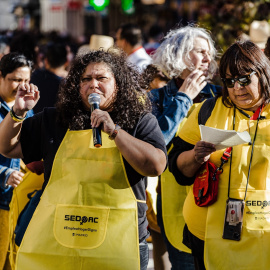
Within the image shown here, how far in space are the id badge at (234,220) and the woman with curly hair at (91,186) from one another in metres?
0.42

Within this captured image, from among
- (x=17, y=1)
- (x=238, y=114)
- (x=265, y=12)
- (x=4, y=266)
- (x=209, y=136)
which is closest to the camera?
(x=209, y=136)

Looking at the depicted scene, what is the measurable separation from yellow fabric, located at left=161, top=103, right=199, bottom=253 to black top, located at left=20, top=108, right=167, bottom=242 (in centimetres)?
98

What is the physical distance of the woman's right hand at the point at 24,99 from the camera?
3.24 meters

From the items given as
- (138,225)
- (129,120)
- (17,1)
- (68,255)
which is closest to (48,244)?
(68,255)

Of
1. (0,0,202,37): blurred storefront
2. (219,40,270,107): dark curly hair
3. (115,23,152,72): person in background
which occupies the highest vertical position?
(0,0,202,37): blurred storefront

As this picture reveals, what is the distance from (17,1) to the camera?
87.8ft

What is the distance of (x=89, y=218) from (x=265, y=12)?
18.5ft

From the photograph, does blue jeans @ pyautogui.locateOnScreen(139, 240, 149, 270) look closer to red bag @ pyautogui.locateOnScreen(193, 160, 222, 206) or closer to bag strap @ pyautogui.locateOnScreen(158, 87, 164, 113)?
red bag @ pyautogui.locateOnScreen(193, 160, 222, 206)

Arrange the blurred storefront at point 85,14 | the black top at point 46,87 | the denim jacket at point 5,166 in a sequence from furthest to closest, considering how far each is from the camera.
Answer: the blurred storefront at point 85,14
the black top at point 46,87
the denim jacket at point 5,166

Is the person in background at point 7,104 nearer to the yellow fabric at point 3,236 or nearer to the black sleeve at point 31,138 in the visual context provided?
the yellow fabric at point 3,236

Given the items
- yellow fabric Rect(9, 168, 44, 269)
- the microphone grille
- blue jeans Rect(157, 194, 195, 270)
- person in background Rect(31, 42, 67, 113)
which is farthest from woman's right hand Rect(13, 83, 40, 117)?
person in background Rect(31, 42, 67, 113)

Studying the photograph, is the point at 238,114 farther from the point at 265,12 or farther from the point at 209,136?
the point at 265,12

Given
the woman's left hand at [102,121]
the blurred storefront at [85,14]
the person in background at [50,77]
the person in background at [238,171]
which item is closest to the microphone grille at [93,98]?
the woman's left hand at [102,121]

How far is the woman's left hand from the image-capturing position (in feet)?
9.91
